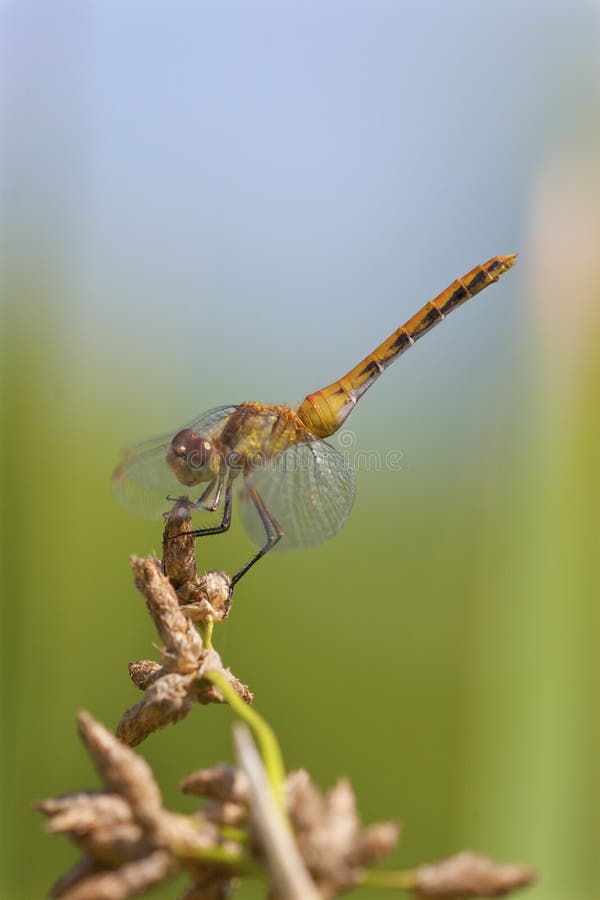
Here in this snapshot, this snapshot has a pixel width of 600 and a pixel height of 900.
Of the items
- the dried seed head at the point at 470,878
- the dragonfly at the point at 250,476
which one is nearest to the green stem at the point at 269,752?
the dried seed head at the point at 470,878

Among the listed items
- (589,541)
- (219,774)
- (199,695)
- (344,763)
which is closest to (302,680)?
(344,763)

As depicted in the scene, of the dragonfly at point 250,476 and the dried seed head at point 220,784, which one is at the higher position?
the dragonfly at point 250,476

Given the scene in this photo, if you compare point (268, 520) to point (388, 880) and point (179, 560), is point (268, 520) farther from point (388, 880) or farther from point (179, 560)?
point (388, 880)

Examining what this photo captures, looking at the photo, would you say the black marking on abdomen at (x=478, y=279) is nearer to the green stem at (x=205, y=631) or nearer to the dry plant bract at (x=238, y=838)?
the green stem at (x=205, y=631)

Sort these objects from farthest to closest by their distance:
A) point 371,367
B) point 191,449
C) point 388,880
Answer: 1. point 371,367
2. point 191,449
3. point 388,880

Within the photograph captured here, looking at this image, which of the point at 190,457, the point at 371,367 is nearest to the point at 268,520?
the point at 190,457

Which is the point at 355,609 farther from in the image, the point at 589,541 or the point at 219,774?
the point at 219,774
